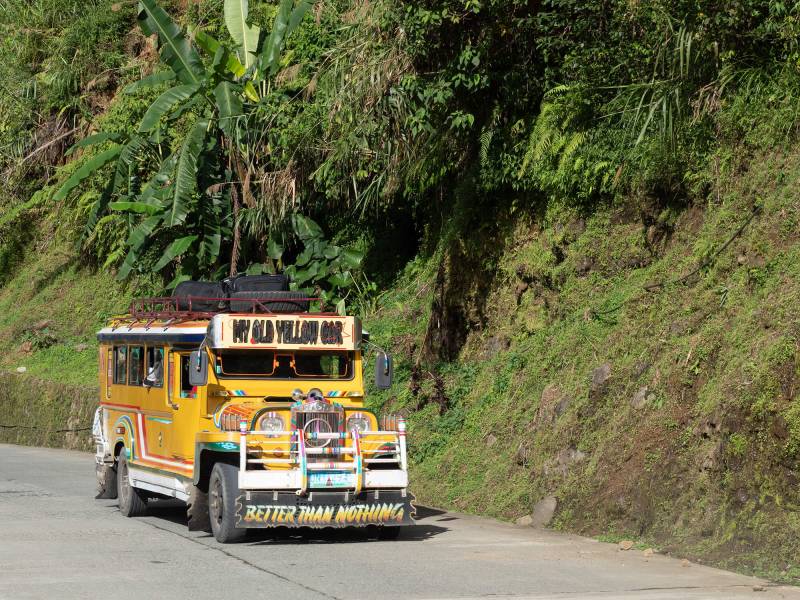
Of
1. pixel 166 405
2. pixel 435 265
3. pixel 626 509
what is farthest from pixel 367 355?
pixel 626 509

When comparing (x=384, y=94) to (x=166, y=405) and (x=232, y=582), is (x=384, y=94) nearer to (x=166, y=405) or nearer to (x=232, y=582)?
(x=166, y=405)

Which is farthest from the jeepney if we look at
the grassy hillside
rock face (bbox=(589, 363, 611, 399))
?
rock face (bbox=(589, 363, 611, 399))

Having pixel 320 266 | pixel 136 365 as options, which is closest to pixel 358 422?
pixel 136 365

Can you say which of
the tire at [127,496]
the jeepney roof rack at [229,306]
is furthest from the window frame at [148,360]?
the tire at [127,496]

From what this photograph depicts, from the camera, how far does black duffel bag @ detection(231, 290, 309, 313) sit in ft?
50.0

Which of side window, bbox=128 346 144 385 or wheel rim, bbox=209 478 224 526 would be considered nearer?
wheel rim, bbox=209 478 224 526

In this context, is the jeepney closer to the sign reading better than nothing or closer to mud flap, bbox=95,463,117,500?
the sign reading better than nothing

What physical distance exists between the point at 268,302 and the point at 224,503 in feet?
11.3

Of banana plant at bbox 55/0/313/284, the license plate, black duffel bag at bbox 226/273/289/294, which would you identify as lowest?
the license plate

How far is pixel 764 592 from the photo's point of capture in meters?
10.1

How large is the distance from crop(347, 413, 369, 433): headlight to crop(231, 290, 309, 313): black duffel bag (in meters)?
Answer: 2.05

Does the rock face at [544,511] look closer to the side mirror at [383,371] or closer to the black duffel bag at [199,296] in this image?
the side mirror at [383,371]

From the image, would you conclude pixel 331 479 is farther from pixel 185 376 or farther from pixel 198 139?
pixel 198 139

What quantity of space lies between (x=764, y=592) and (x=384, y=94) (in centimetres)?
1177
